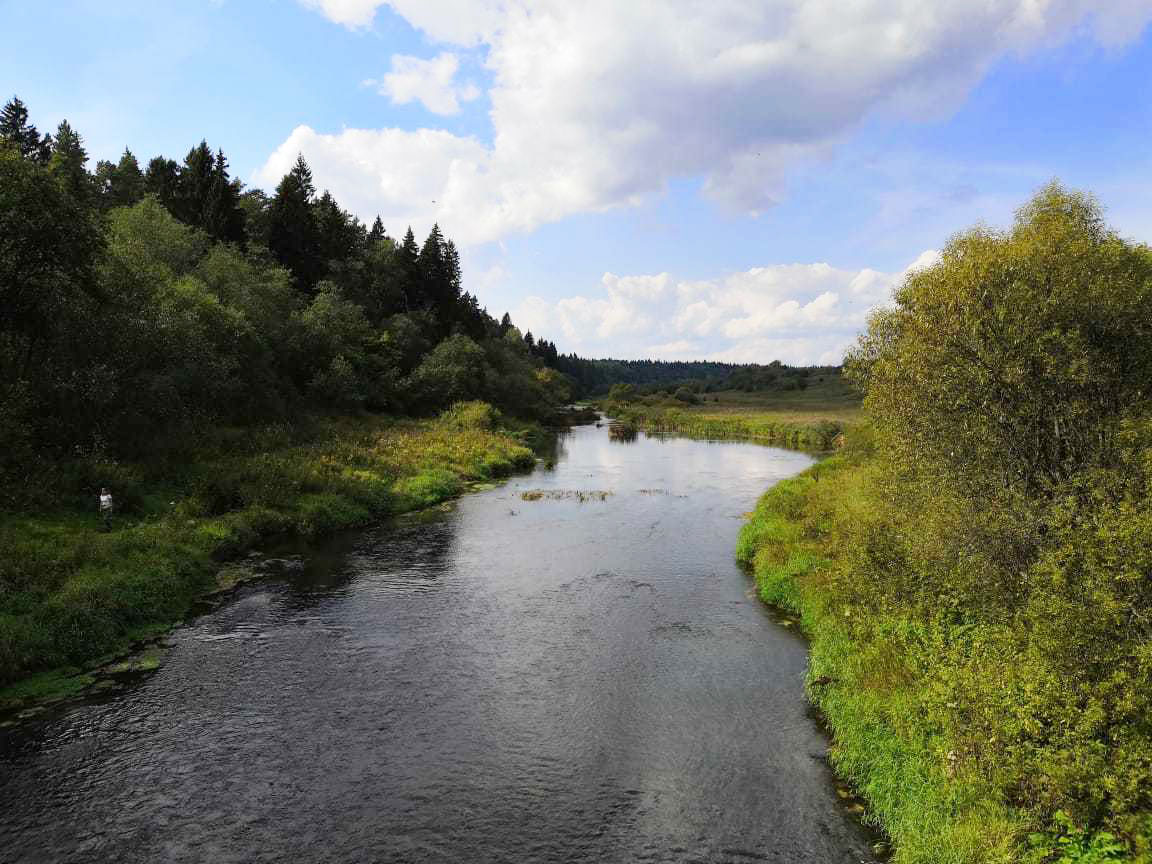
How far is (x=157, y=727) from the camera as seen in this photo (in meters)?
15.0

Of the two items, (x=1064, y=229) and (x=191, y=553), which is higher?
(x=1064, y=229)

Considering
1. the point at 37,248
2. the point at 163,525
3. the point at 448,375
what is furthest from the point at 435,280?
the point at 163,525

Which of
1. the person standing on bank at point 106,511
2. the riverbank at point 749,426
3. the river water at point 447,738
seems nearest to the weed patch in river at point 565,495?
the river water at point 447,738

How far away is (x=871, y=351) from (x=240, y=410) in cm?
4304

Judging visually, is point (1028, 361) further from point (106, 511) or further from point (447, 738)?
point (106, 511)

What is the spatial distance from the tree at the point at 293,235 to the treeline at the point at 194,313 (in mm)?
212

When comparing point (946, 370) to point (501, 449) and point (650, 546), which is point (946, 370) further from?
point (501, 449)

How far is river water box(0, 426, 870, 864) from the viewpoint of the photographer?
1170cm

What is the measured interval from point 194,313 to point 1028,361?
41994 mm

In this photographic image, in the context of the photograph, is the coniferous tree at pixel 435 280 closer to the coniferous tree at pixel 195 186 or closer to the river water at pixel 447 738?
the coniferous tree at pixel 195 186

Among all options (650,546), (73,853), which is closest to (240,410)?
(650,546)

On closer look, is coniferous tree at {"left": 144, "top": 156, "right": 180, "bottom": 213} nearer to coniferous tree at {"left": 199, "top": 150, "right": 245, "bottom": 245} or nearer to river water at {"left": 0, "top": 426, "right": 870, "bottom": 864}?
coniferous tree at {"left": 199, "top": 150, "right": 245, "bottom": 245}

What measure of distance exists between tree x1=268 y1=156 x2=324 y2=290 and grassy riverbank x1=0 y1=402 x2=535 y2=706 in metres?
43.2

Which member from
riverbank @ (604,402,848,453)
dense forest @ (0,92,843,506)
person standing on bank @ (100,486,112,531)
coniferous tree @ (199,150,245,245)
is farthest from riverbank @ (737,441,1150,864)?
coniferous tree @ (199,150,245,245)
